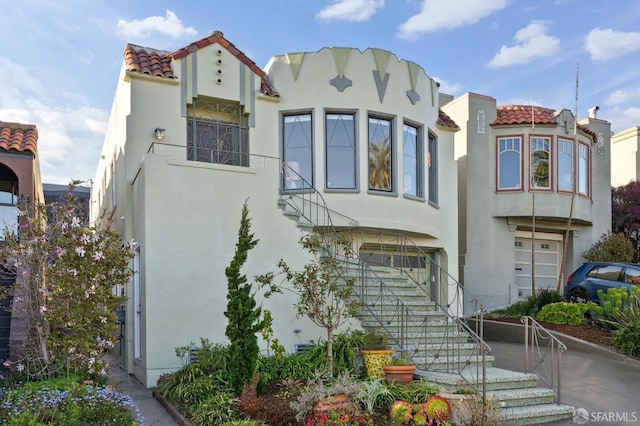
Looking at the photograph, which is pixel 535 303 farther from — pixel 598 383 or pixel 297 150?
pixel 297 150

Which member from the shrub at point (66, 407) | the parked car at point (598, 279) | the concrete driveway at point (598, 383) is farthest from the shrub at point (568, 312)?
the shrub at point (66, 407)

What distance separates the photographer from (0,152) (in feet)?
34.0

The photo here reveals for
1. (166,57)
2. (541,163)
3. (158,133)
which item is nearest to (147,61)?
(166,57)

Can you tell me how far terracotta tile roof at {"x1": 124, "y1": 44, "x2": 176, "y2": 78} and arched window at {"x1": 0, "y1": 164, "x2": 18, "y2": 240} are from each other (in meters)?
3.62

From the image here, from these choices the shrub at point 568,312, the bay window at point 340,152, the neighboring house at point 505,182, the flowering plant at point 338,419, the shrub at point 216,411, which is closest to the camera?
the flowering plant at point 338,419

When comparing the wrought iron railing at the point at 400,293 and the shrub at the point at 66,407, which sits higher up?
the wrought iron railing at the point at 400,293

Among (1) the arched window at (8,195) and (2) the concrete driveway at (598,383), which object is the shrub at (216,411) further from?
(1) the arched window at (8,195)

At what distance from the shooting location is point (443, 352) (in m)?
8.53

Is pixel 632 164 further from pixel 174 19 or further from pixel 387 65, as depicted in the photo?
pixel 174 19

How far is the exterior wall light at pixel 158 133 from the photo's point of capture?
1064cm

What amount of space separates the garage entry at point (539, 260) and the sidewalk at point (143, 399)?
1284cm

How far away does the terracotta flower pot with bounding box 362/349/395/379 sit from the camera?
25.0 ft

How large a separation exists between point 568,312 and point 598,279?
198cm

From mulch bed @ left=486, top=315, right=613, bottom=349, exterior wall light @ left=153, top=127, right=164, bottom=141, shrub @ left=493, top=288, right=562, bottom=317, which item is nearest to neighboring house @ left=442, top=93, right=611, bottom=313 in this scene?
shrub @ left=493, top=288, right=562, bottom=317
